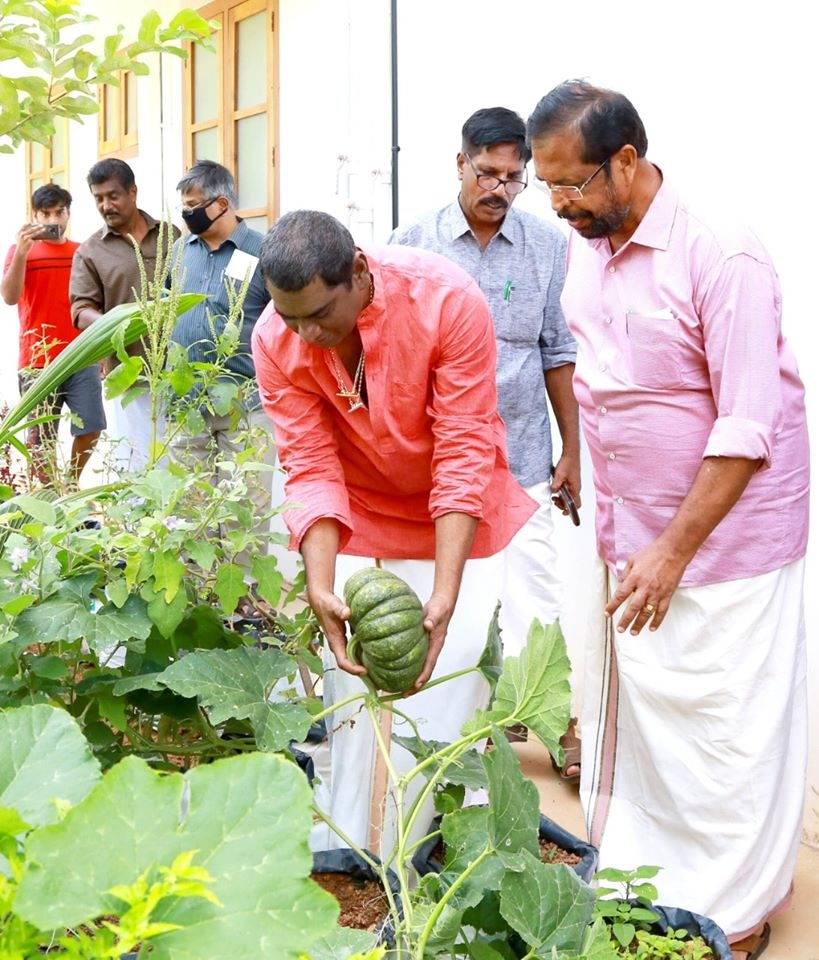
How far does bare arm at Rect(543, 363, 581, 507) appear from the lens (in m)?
3.78

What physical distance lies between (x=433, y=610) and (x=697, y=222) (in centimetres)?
94

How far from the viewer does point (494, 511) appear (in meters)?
2.73

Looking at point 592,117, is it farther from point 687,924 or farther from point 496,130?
point 687,924

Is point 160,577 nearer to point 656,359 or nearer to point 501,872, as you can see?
point 501,872

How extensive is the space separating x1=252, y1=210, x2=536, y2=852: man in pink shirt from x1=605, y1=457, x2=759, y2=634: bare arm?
352mm

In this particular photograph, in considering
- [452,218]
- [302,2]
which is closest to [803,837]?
[452,218]

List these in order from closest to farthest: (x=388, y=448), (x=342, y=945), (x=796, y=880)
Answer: (x=342, y=945), (x=388, y=448), (x=796, y=880)

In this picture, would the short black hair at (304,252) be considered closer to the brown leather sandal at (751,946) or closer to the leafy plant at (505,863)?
the leafy plant at (505,863)

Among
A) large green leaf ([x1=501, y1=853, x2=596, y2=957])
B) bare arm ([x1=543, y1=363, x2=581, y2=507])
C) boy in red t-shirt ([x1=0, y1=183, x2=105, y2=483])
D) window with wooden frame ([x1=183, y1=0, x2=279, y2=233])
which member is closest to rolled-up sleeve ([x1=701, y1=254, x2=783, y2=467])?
large green leaf ([x1=501, y1=853, x2=596, y2=957])

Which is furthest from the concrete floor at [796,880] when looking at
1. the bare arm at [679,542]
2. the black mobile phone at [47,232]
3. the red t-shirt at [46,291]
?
the red t-shirt at [46,291]

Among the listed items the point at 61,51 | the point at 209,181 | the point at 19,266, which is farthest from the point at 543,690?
the point at 19,266

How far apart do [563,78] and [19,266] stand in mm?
3666

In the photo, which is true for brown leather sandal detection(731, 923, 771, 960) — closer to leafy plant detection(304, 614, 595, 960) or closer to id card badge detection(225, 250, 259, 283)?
leafy plant detection(304, 614, 595, 960)

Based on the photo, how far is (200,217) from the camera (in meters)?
4.71
